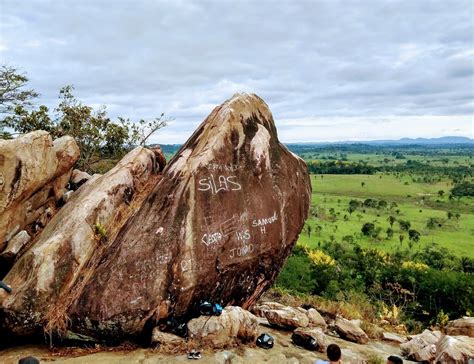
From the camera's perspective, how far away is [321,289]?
38594 millimetres

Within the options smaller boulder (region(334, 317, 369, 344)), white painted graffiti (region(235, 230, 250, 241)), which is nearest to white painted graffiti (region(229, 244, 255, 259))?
white painted graffiti (region(235, 230, 250, 241))

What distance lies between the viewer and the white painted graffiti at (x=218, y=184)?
12.3 m

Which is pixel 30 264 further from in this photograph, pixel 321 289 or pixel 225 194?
pixel 321 289

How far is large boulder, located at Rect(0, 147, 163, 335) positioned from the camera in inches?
415

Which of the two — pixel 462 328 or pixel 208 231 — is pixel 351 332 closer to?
pixel 462 328

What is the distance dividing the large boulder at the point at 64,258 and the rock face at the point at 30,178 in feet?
2.83

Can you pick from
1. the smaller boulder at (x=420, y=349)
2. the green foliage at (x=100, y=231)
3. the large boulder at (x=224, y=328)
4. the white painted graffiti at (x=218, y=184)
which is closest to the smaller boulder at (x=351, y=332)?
the smaller boulder at (x=420, y=349)

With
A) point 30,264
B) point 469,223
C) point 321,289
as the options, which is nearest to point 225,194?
point 30,264

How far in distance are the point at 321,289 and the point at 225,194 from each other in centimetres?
2881

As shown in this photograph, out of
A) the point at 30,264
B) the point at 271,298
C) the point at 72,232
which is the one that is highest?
the point at 72,232

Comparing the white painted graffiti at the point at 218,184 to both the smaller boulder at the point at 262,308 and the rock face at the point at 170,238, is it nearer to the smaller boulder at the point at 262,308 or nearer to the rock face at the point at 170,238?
the rock face at the point at 170,238

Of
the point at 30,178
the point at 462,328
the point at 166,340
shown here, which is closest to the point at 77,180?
the point at 30,178

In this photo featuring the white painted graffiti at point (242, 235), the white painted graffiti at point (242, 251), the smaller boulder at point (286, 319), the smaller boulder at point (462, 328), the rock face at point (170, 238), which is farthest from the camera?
the smaller boulder at point (462, 328)

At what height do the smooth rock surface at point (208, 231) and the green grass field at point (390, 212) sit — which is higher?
the smooth rock surface at point (208, 231)
